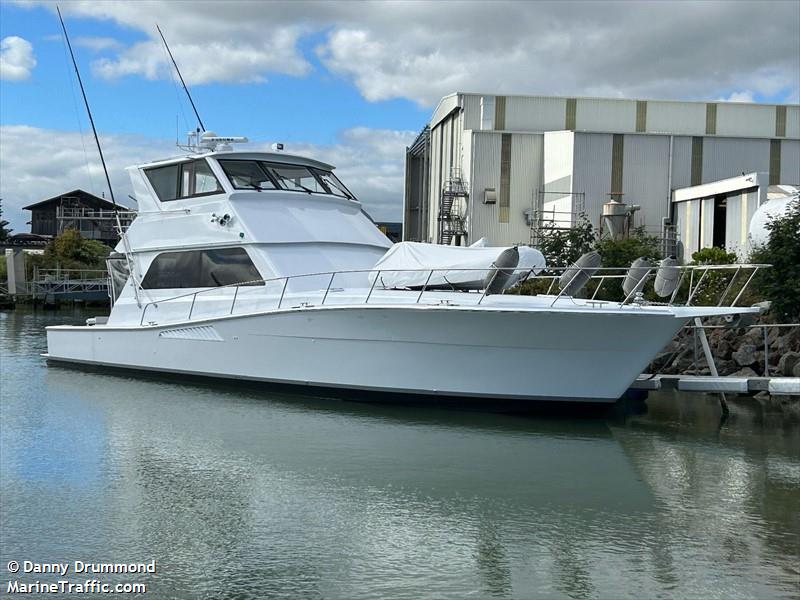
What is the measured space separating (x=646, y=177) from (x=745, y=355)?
55.8 ft

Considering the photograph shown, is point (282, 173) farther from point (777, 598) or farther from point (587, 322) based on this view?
point (777, 598)

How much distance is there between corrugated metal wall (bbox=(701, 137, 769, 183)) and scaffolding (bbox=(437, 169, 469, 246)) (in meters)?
9.04

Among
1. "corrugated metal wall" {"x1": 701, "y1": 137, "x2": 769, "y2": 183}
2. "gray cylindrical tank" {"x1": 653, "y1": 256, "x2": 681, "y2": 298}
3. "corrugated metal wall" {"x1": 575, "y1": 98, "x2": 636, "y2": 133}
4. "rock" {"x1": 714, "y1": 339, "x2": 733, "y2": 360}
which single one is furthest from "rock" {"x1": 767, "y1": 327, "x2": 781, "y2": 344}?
"corrugated metal wall" {"x1": 575, "y1": 98, "x2": 636, "y2": 133}

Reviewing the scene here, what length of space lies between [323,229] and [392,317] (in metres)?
3.52

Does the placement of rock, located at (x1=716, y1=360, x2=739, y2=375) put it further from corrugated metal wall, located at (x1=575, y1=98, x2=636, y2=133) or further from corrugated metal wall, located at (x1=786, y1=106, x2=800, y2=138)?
corrugated metal wall, located at (x1=786, y1=106, x2=800, y2=138)

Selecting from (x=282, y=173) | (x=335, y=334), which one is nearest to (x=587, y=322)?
Result: (x=335, y=334)

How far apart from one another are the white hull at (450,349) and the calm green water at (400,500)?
0.49 metres

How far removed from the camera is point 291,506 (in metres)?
7.27

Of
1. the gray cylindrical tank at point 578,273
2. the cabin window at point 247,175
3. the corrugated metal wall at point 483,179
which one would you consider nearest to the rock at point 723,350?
the gray cylindrical tank at point 578,273

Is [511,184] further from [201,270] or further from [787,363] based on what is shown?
[201,270]

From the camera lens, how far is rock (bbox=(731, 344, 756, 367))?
552 inches

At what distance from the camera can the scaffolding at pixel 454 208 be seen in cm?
3244

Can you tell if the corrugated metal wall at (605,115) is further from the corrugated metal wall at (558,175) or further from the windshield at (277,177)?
the windshield at (277,177)

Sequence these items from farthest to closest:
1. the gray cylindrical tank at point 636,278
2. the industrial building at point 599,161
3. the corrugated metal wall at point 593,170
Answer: the industrial building at point 599,161, the corrugated metal wall at point 593,170, the gray cylindrical tank at point 636,278
